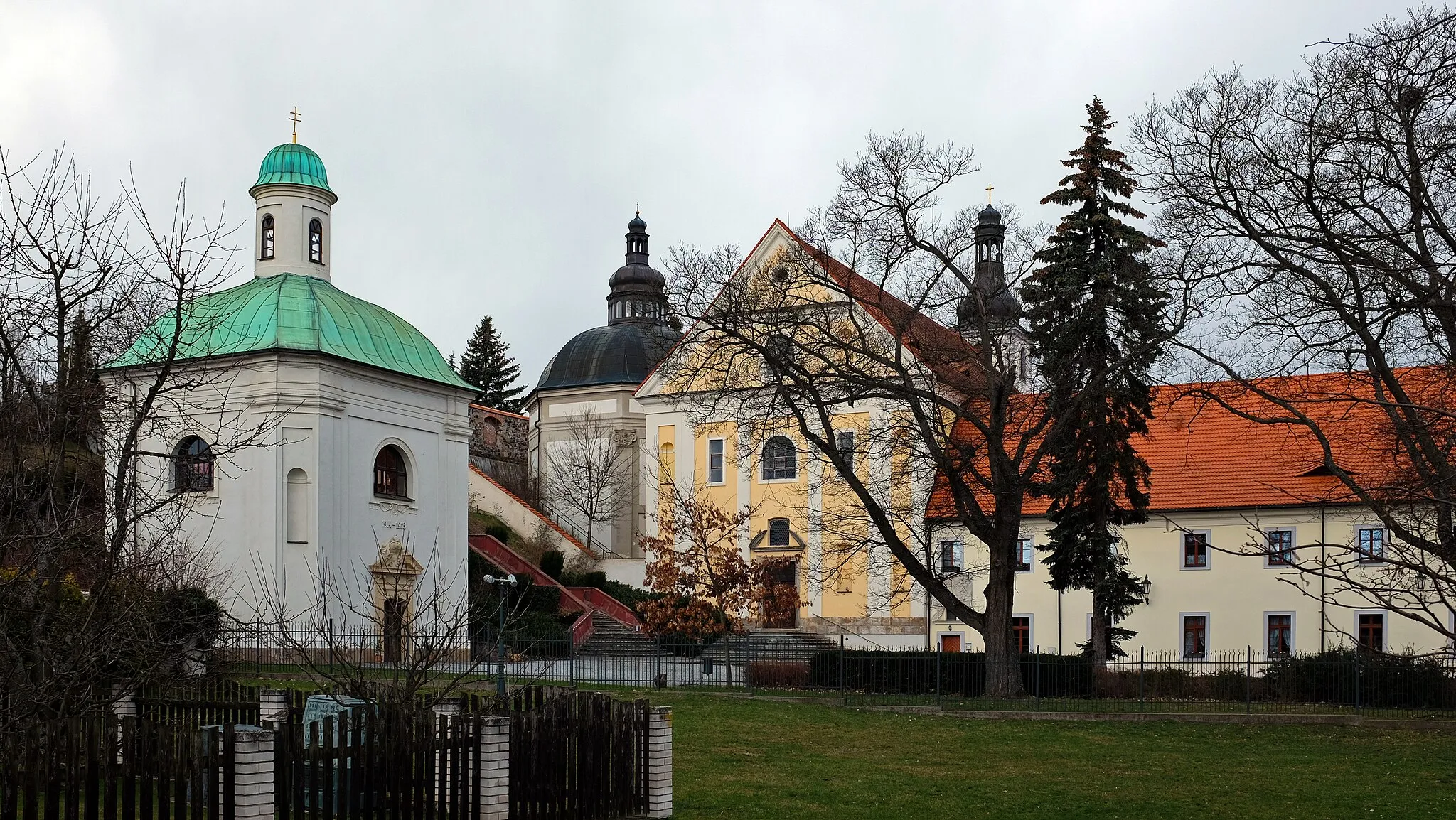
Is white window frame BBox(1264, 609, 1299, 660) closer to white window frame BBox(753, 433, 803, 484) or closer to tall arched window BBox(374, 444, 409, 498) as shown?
white window frame BBox(753, 433, 803, 484)

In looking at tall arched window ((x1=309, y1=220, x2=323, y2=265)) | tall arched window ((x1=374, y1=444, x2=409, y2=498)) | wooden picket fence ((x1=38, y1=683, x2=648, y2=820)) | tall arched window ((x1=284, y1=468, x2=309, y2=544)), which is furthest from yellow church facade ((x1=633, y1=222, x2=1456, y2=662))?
wooden picket fence ((x1=38, y1=683, x2=648, y2=820))

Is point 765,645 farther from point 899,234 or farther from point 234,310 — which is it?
point 234,310

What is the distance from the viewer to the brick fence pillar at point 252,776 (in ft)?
33.3

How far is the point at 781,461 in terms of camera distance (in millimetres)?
49344

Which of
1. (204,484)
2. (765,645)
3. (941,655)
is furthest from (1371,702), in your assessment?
(204,484)

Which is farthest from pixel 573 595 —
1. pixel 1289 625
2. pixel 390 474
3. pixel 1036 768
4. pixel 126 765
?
pixel 126 765

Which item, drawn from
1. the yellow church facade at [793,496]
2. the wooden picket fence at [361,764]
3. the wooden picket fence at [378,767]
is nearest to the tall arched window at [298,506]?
the yellow church facade at [793,496]

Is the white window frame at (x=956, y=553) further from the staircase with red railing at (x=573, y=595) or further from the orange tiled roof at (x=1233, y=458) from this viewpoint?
the staircase with red railing at (x=573, y=595)

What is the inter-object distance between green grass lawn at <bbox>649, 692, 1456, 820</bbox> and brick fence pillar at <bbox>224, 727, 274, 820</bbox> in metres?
4.47

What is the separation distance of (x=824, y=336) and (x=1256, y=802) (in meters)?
17.7

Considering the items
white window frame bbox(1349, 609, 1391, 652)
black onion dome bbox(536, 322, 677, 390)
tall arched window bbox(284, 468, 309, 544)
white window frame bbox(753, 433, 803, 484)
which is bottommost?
Answer: white window frame bbox(1349, 609, 1391, 652)

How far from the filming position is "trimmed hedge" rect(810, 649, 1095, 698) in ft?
95.3

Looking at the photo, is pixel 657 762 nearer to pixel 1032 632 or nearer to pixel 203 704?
pixel 203 704

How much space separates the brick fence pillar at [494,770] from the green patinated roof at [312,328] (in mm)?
24243
